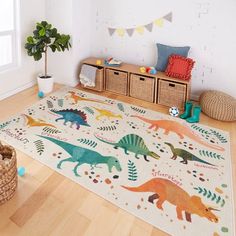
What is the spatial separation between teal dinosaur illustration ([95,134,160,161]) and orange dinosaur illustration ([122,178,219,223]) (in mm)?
345

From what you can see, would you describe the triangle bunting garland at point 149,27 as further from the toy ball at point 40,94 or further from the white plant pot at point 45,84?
the toy ball at point 40,94

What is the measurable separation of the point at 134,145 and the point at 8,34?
221cm

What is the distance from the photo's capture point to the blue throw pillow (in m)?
3.31

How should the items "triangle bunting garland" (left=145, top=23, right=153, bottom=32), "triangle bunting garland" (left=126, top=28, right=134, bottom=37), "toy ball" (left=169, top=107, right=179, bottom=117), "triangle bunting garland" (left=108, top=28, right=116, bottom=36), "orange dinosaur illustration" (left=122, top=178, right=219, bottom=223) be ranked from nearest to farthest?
"orange dinosaur illustration" (left=122, top=178, right=219, bottom=223)
"toy ball" (left=169, top=107, right=179, bottom=117)
"triangle bunting garland" (left=145, top=23, right=153, bottom=32)
"triangle bunting garland" (left=126, top=28, right=134, bottom=37)
"triangle bunting garland" (left=108, top=28, right=116, bottom=36)

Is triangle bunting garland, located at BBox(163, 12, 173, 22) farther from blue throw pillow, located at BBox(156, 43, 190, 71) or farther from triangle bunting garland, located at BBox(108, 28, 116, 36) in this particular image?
triangle bunting garland, located at BBox(108, 28, 116, 36)

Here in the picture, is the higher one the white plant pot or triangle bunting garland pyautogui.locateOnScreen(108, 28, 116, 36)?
triangle bunting garland pyautogui.locateOnScreen(108, 28, 116, 36)

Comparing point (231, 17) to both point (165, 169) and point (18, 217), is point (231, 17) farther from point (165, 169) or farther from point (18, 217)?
point (18, 217)

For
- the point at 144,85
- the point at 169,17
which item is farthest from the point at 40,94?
the point at 169,17

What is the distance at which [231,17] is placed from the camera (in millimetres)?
3043

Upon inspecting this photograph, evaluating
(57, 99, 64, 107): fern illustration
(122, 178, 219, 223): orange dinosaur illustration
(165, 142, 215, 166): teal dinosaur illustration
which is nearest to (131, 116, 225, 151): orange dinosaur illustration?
(165, 142, 215, 166): teal dinosaur illustration

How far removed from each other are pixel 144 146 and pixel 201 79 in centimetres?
154

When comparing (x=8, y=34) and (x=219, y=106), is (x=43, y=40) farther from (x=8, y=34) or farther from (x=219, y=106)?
(x=219, y=106)

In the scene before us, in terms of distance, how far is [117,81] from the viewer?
11.8 ft

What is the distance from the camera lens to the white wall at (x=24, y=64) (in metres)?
3.25
